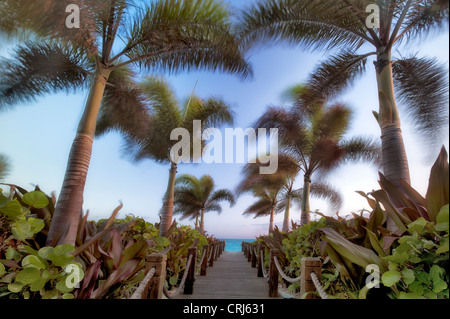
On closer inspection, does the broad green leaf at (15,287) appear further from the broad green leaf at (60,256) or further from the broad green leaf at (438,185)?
the broad green leaf at (438,185)

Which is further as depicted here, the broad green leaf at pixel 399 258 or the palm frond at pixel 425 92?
the palm frond at pixel 425 92

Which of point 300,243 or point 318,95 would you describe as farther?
point 318,95

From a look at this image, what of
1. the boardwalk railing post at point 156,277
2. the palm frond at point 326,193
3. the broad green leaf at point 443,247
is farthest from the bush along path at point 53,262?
the palm frond at point 326,193

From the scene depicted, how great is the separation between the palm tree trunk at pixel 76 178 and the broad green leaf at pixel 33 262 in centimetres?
57

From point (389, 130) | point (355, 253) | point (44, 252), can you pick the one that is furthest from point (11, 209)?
point (389, 130)

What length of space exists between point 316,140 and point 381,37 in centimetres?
602

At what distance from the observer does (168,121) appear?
8398 mm

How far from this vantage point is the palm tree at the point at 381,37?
3.47 meters

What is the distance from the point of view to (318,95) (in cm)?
629

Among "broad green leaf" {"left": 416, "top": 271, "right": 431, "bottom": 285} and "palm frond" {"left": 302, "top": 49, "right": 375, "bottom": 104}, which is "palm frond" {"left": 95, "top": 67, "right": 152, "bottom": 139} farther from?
"broad green leaf" {"left": 416, "top": 271, "right": 431, "bottom": 285}

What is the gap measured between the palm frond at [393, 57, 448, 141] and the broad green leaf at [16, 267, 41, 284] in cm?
625
